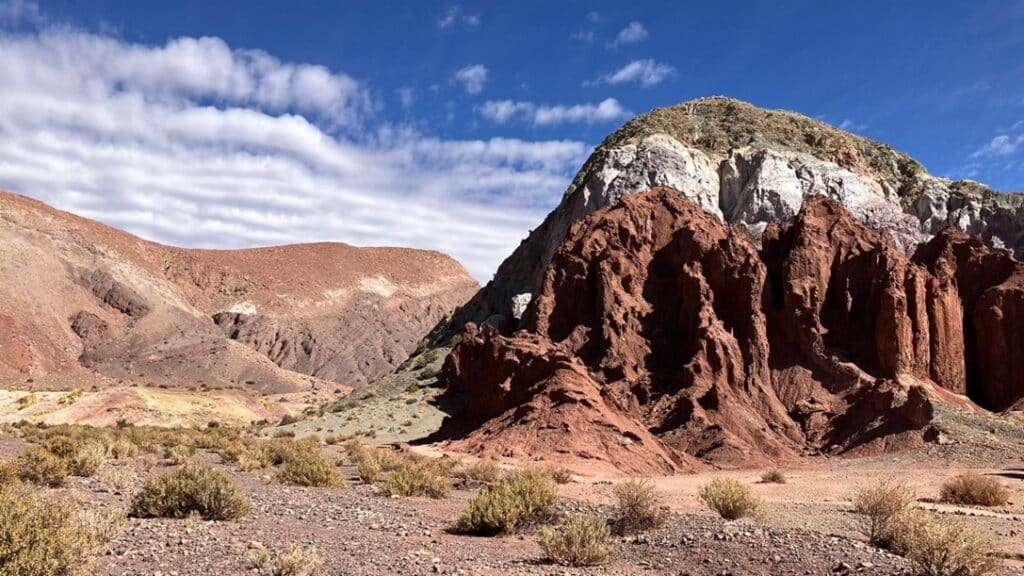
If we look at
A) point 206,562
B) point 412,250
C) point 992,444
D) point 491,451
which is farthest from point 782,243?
point 412,250

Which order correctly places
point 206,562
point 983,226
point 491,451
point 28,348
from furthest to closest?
point 28,348, point 983,226, point 491,451, point 206,562

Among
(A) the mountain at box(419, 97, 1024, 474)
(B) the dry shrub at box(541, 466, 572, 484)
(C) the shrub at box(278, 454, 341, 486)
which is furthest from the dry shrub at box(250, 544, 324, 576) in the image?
(A) the mountain at box(419, 97, 1024, 474)

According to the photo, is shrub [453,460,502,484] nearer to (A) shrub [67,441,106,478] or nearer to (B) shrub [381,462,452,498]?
(B) shrub [381,462,452,498]

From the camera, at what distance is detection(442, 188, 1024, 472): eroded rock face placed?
2702 cm

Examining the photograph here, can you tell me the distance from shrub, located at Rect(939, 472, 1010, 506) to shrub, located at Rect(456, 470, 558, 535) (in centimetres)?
989

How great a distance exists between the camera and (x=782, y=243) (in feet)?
122

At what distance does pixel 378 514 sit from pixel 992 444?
74.0 feet

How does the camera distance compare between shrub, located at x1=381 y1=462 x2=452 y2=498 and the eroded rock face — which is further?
the eroded rock face

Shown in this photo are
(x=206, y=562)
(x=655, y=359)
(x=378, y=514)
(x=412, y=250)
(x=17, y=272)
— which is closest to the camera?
(x=206, y=562)

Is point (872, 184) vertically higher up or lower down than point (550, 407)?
higher up

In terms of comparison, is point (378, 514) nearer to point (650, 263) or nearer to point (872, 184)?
point (650, 263)

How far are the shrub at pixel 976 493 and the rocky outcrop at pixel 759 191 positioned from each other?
1236 inches

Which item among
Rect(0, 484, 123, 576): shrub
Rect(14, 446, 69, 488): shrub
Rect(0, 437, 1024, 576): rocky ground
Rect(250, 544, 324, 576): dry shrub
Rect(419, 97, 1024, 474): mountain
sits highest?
Answer: Rect(419, 97, 1024, 474): mountain

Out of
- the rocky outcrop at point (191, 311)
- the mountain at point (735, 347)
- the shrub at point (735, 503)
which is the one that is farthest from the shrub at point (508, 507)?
the rocky outcrop at point (191, 311)
